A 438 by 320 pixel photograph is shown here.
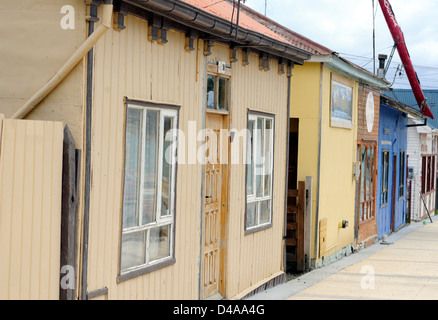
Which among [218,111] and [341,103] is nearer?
[218,111]

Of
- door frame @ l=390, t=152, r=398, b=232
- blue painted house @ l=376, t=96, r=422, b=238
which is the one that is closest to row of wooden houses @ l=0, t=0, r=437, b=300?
blue painted house @ l=376, t=96, r=422, b=238

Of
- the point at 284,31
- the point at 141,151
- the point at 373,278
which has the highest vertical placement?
the point at 284,31

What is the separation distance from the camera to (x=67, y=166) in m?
5.58

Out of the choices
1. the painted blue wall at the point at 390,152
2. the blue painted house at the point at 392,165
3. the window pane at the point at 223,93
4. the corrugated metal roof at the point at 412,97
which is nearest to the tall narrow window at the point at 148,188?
the window pane at the point at 223,93

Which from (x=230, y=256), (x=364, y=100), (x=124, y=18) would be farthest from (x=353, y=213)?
(x=124, y=18)

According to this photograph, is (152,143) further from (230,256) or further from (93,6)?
(230,256)

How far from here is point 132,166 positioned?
6.67 m

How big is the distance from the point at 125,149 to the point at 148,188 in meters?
0.60

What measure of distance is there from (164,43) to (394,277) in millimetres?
6706

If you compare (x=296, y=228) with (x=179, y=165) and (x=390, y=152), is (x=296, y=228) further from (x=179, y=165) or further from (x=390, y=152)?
(x=390, y=152)

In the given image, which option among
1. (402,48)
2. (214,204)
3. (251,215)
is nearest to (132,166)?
(214,204)

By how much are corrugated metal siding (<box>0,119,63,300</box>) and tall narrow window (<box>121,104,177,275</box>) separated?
3.88ft

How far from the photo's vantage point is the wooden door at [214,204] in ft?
27.9

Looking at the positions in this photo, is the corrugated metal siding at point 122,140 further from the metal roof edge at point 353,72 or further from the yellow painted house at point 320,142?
the metal roof edge at point 353,72
